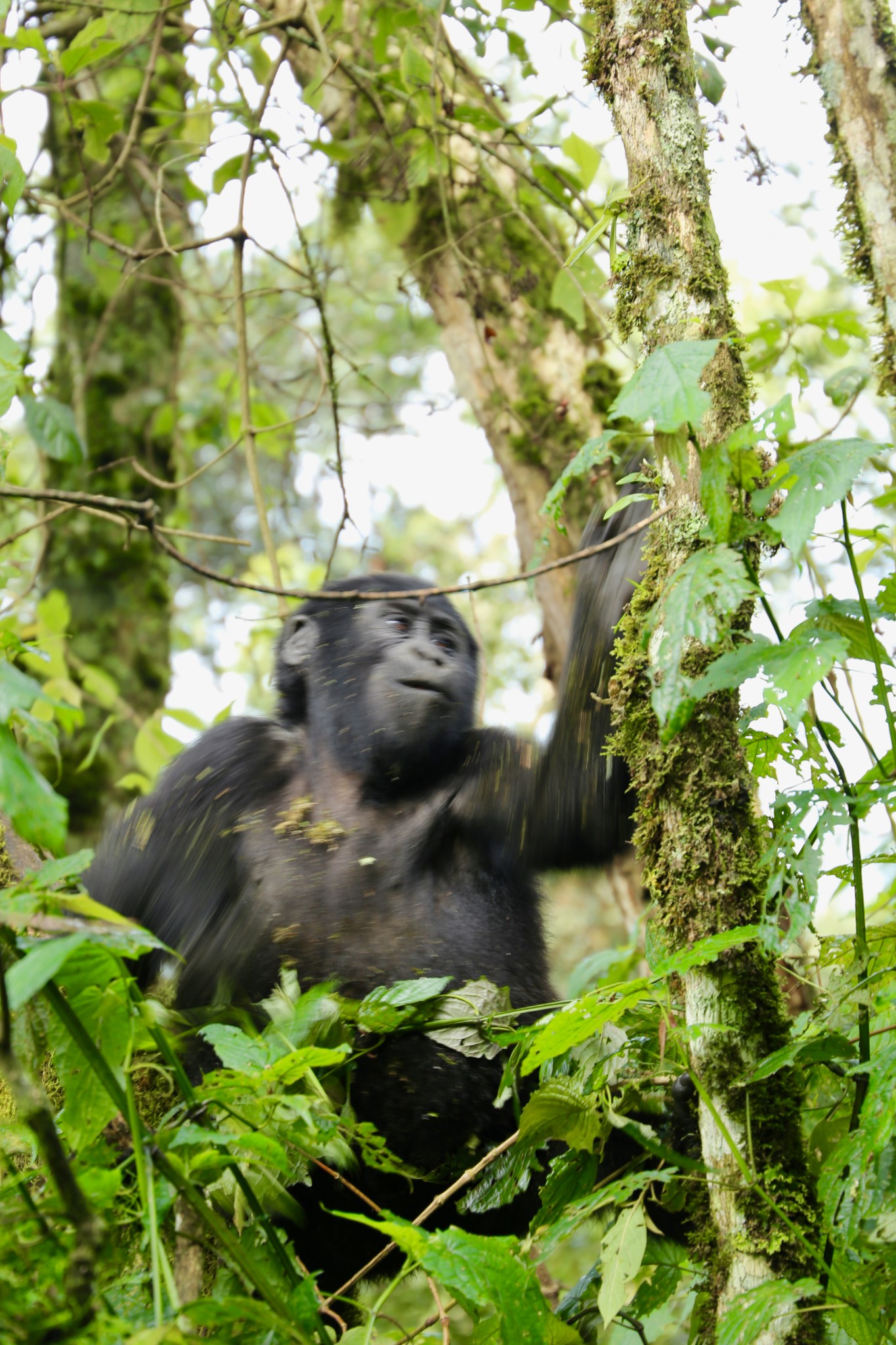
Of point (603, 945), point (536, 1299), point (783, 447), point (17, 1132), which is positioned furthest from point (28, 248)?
point (603, 945)

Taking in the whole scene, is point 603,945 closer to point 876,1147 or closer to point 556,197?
point 556,197

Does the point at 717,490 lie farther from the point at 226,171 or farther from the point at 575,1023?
the point at 226,171

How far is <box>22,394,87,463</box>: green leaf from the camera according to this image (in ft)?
8.75

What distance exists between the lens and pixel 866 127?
209 centimetres

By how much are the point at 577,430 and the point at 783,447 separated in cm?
175

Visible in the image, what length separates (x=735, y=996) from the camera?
1503 mm

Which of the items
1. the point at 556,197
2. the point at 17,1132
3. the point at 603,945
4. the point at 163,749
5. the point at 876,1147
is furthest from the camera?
the point at 603,945

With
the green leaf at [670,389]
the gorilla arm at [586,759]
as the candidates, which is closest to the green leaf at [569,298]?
the gorilla arm at [586,759]

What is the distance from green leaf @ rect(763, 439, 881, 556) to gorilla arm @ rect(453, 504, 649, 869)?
78 cm

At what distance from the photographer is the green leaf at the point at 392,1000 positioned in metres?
1.82

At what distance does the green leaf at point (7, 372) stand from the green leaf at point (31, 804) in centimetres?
81

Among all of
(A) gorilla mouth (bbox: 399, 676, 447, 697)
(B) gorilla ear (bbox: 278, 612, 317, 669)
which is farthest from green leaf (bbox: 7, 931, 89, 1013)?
(B) gorilla ear (bbox: 278, 612, 317, 669)

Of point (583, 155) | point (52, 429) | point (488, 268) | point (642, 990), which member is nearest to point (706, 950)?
point (642, 990)

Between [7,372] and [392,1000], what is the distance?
1.19m
